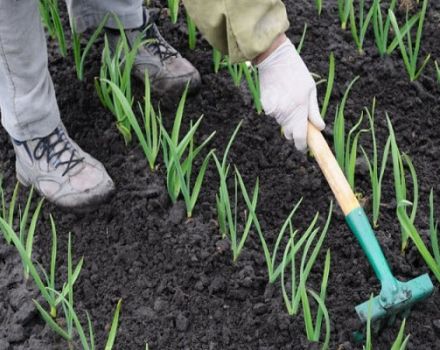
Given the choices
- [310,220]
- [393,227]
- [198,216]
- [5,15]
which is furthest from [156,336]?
[5,15]

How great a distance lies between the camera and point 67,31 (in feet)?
10.1

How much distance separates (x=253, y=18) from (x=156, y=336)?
0.88 meters

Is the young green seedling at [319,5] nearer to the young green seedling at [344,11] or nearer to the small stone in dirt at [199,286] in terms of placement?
the young green seedling at [344,11]

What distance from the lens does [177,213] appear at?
2.43 m

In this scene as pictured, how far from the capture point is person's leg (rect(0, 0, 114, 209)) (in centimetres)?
223

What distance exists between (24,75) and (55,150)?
31 cm

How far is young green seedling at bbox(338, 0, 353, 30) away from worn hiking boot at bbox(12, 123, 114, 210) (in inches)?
41.6

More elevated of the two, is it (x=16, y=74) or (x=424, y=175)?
(x=16, y=74)

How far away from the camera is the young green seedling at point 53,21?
277cm

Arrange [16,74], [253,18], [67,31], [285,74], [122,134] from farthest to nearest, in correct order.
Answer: [67,31] < [122,134] < [16,74] < [285,74] < [253,18]

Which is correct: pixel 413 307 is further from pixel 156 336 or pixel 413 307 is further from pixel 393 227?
pixel 156 336

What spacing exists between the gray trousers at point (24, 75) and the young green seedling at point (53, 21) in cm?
42

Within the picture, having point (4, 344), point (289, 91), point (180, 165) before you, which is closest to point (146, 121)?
point (180, 165)

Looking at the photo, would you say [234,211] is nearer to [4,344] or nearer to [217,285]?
[217,285]
